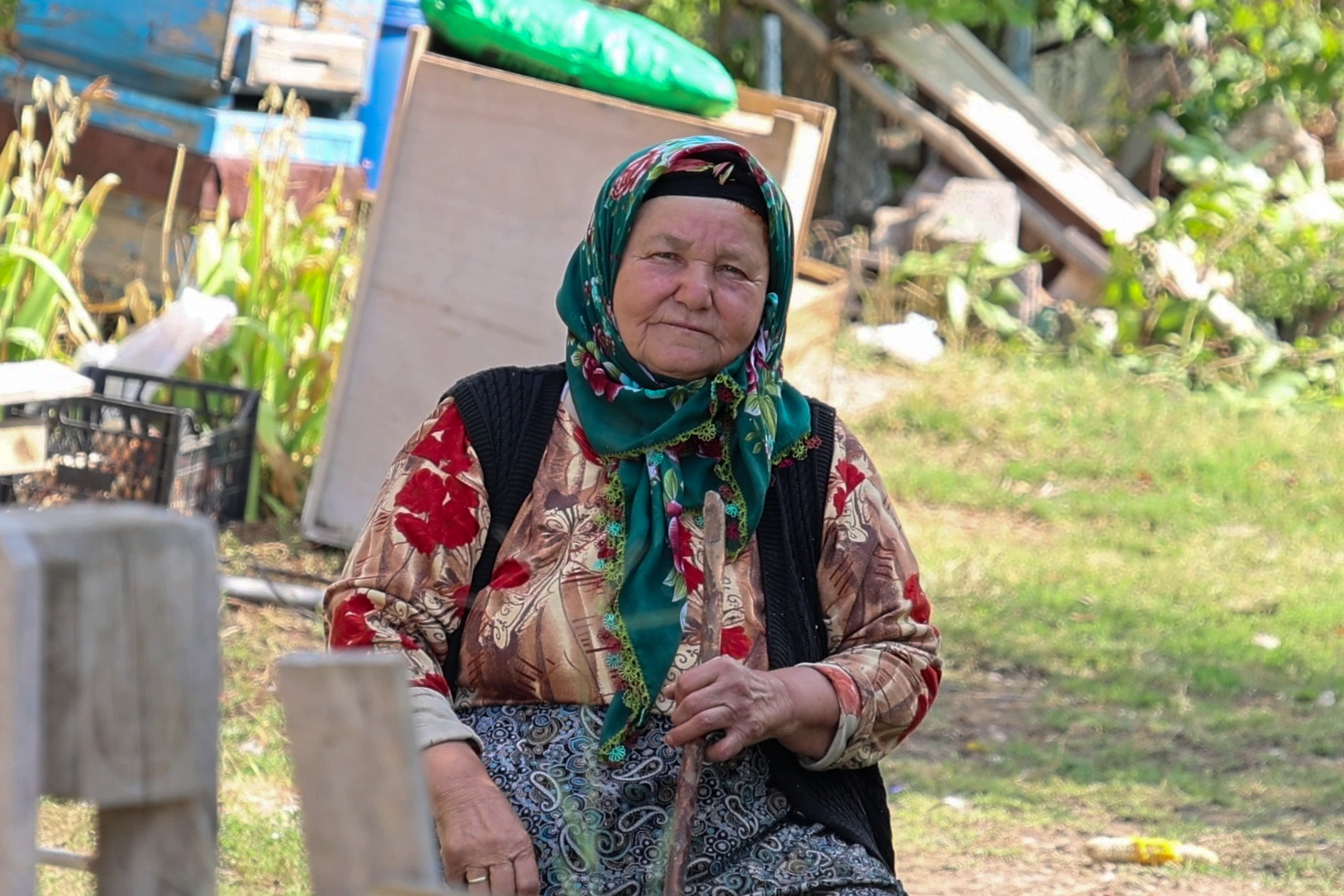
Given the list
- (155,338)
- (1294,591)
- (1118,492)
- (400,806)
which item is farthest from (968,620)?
(400,806)

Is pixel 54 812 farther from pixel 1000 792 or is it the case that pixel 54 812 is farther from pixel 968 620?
pixel 968 620

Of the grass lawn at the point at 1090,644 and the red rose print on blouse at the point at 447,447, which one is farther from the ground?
the red rose print on blouse at the point at 447,447

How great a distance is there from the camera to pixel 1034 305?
814 centimetres

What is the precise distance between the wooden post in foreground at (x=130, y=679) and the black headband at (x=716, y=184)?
136 cm

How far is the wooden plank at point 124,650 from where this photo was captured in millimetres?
979

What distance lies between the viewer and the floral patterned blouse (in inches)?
85.3

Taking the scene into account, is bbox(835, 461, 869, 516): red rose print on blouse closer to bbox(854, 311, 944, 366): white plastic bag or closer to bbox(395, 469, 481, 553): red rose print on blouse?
bbox(395, 469, 481, 553): red rose print on blouse

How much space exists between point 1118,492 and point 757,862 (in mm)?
4485

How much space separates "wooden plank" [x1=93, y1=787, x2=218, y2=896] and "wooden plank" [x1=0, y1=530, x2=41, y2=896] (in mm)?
58

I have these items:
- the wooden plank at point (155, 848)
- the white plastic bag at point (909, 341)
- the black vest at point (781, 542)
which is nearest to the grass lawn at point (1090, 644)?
the white plastic bag at point (909, 341)

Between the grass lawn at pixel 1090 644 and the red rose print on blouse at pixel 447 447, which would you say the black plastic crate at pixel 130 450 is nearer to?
the grass lawn at pixel 1090 644

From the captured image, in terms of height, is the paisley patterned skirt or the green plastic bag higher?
the green plastic bag

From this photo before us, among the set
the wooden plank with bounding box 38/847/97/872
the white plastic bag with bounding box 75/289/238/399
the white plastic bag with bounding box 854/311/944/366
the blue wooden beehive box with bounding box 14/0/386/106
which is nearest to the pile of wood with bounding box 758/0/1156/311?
the white plastic bag with bounding box 854/311/944/366

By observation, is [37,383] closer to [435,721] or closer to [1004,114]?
[435,721]
